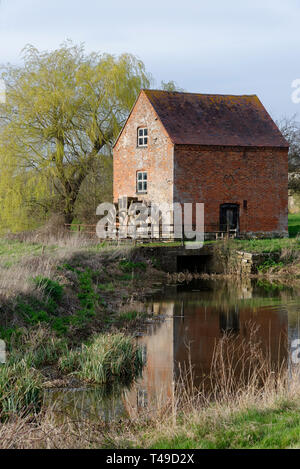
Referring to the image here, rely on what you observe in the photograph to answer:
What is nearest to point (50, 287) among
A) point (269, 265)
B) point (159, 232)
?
point (269, 265)

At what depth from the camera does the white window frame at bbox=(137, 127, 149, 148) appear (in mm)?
30834

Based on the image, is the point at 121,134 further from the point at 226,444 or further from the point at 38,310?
the point at 226,444

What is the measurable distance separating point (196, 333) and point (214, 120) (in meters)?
18.4

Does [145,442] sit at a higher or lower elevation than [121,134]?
lower

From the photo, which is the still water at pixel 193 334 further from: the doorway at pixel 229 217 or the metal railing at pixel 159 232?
the doorway at pixel 229 217

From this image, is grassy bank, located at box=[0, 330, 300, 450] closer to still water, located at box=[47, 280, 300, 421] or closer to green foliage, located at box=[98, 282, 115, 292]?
still water, located at box=[47, 280, 300, 421]

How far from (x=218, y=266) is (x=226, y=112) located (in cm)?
963

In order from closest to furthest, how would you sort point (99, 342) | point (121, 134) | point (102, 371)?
1. point (102, 371)
2. point (99, 342)
3. point (121, 134)

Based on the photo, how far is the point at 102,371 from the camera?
10.5 metres

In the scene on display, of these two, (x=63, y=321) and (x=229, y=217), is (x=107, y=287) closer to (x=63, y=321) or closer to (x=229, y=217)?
(x=63, y=321)

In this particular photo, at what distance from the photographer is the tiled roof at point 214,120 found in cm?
2956

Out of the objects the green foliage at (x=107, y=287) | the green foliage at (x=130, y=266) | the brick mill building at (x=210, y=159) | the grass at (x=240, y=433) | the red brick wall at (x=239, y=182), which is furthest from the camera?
the brick mill building at (x=210, y=159)

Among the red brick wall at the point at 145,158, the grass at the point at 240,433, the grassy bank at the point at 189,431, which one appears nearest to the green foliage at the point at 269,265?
the red brick wall at the point at 145,158
